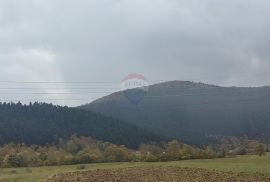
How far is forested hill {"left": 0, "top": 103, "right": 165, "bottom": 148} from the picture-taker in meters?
138

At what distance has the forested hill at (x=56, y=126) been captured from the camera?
13762 centimetres

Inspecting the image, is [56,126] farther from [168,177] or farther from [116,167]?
[168,177]

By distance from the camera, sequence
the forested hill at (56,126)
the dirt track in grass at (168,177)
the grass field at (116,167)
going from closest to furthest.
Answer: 1. the dirt track in grass at (168,177)
2. the grass field at (116,167)
3. the forested hill at (56,126)

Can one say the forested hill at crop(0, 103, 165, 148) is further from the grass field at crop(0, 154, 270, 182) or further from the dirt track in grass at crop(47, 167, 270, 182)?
the dirt track in grass at crop(47, 167, 270, 182)

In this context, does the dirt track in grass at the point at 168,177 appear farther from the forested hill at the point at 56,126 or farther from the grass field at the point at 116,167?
the forested hill at the point at 56,126

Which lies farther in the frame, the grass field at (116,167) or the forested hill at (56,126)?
the forested hill at (56,126)

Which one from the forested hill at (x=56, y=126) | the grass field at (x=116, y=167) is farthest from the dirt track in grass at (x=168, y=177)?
the forested hill at (x=56, y=126)

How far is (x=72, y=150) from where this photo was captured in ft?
409

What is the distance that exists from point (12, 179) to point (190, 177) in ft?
59.2

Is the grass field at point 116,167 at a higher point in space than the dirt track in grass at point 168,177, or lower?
higher

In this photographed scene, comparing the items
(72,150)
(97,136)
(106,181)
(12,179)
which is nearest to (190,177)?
(106,181)

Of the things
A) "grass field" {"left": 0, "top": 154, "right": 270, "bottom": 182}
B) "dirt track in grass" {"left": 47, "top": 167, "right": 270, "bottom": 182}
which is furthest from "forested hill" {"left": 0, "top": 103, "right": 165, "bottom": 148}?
"dirt track in grass" {"left": 47, "top": 167, "right": 270, "bottom": 182}

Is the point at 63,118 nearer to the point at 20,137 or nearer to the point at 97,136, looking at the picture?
the point at 97,136

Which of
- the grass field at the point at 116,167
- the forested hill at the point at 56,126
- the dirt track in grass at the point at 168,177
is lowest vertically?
the dirt track in grass at the point at 168,177
